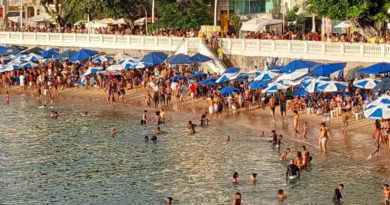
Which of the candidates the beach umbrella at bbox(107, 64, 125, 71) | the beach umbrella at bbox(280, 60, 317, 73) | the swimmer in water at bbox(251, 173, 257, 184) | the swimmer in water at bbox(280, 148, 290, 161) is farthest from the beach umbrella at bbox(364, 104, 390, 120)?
the beach umbrella at bbox(107, 64, 125, 71)

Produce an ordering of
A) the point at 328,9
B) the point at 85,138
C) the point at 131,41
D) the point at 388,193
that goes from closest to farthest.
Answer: the point at 388,193, the point at 85,138, the point at 328,9, the point at 131,41

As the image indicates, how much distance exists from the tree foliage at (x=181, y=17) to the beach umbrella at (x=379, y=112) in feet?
115

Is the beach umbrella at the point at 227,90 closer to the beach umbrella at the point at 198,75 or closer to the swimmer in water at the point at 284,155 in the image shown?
the beach umbrella at the point at 198,75

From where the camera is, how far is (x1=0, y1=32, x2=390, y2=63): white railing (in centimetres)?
5806

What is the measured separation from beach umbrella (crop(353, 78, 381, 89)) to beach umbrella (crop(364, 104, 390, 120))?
7.72m

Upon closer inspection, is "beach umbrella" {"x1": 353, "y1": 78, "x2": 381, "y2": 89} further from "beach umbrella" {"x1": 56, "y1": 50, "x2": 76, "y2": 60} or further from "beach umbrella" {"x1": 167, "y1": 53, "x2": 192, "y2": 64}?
"beach umbrella" {"x1": 56, "y1": 50, "x2": 76, "y2": 60}

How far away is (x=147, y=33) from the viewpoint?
253 ft

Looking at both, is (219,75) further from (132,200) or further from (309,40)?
(132,200)

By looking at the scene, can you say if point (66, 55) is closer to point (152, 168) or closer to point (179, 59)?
point (179, 59)

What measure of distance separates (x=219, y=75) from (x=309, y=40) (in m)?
6.48

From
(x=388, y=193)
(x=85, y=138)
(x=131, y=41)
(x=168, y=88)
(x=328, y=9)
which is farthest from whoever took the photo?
(x=131, y=41)

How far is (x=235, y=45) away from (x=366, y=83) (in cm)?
1514

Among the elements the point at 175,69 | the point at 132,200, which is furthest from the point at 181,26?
the point at 132,200

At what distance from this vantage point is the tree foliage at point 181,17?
7856cm
